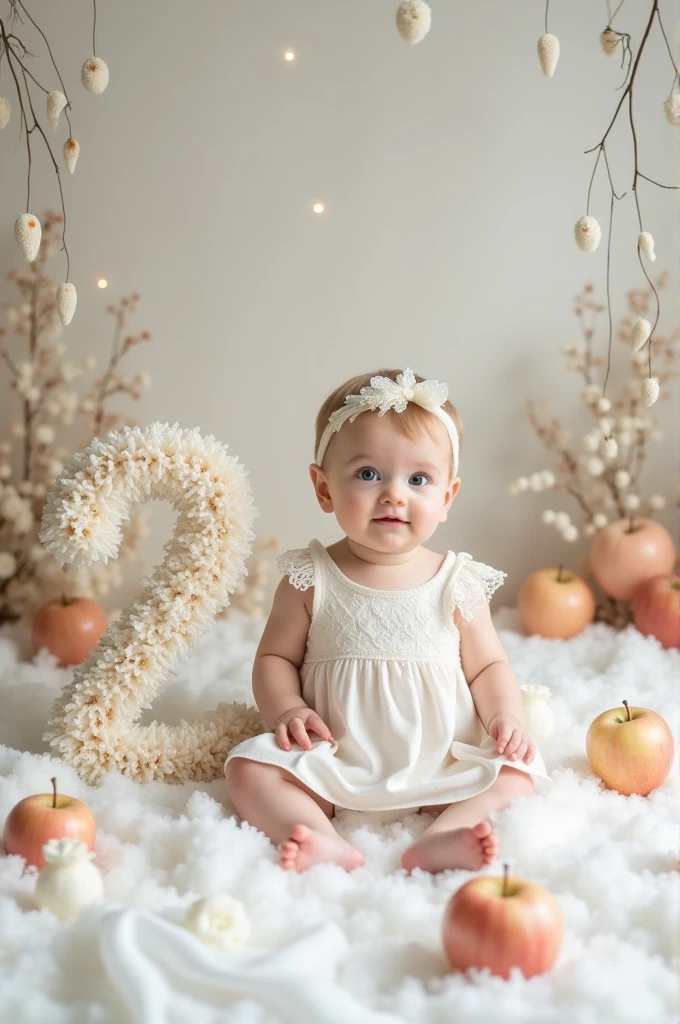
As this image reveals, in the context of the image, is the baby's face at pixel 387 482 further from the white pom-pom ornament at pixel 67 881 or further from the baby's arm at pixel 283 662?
the white pom-pom ornament at pixel 67 881

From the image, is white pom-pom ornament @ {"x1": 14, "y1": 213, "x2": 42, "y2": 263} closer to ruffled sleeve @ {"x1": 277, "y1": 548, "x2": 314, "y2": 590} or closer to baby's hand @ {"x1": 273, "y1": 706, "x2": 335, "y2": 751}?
ruffled sleeve @ {"x1": 277, "y1": 548, "x2": 314, "y2": 590}

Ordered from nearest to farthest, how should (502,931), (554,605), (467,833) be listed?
1. (502,931)
2. (467,833)
3. (554,605)

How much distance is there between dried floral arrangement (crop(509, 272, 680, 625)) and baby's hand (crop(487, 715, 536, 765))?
893 millimetres

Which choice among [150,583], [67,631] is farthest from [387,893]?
[67,631]

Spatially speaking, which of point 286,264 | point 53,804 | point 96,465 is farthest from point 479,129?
point 53,804

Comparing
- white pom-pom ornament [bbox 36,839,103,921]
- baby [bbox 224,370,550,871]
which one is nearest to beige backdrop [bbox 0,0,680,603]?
baby [bbox 224,370,550,871]

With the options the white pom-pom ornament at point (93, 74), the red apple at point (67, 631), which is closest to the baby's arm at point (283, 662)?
the red apple at point (67, 631)

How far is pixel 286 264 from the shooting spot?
7.48 feet

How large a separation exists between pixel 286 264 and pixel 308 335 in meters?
0.17

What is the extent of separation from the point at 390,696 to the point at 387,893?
357 mm

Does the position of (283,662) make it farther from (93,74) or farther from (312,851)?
(93,74)

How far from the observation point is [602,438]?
2.23 metres

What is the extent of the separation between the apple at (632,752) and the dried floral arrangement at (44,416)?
1.20 metres

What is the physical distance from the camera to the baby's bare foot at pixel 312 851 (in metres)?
1.24
